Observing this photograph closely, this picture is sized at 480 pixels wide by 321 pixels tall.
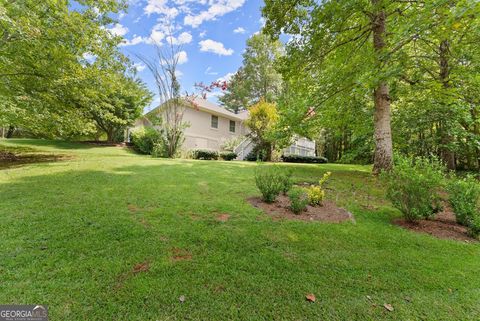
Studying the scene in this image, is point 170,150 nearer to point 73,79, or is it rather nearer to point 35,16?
point 73,79

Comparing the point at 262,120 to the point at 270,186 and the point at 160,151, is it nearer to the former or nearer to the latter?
the point at 160,151

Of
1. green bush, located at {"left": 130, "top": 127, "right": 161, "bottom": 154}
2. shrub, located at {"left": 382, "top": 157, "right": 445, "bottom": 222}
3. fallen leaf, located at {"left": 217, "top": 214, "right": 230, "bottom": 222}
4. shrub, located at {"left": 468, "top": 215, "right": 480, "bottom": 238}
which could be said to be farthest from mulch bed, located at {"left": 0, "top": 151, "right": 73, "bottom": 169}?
shrub, located at {"left": 468, "top": 215, "right": 480, "bottom": 238}

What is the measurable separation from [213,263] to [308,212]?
7.94 ft

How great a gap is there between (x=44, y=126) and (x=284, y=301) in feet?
36.4

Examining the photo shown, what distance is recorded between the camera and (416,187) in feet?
12.8

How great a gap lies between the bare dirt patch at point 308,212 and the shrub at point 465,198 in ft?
6.06

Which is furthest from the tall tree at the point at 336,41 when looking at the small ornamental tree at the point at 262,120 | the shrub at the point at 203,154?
the shrub at the point at 203,154

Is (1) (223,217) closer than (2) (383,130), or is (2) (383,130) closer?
(1) (223,217)

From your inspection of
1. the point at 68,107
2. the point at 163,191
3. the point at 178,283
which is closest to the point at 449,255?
the point at 178,283

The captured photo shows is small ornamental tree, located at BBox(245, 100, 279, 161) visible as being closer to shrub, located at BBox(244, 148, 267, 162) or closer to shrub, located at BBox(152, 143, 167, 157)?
shrub, located at BBox(244, 148, 267, 162)

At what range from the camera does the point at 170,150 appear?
496 inches

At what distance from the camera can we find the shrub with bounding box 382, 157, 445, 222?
3.86 metres

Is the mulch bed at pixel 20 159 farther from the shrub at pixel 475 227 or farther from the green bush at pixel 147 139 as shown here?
the shrub at pixel 475 227

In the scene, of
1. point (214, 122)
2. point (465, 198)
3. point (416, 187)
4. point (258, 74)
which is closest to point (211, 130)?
point (214, 122)
